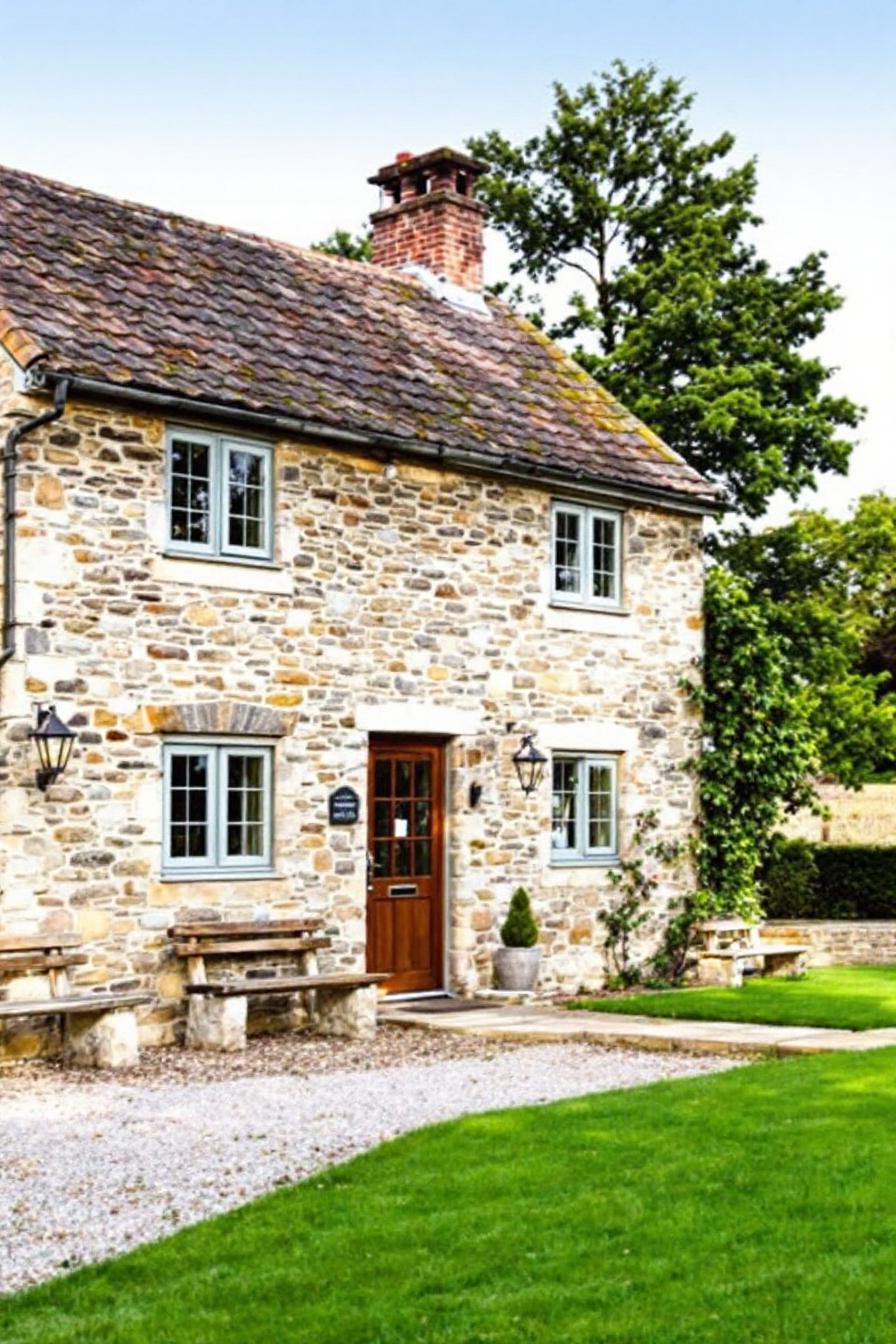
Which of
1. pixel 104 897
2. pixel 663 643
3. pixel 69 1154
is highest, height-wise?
pixel 663 643

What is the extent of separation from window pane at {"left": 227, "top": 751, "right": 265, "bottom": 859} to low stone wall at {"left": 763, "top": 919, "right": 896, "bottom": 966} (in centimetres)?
927

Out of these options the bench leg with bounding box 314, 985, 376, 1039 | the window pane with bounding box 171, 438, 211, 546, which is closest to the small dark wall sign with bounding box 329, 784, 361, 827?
the bench leg with bounding box 314, 985, 376, 1039

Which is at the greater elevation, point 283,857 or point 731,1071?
point 283,857

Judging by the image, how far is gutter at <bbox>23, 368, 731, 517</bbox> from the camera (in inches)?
539

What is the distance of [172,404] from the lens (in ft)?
46.3

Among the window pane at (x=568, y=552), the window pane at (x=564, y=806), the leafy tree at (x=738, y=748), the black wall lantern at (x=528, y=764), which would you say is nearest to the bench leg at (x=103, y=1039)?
the black wall lantern at (x=528, y=764)

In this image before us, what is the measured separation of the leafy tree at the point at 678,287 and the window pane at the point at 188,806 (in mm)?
13770

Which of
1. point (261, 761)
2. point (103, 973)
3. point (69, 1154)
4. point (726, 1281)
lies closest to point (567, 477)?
point (261, 761)

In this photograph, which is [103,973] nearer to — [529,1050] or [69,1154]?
[529,1050]

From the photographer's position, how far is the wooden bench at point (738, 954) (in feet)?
59.9

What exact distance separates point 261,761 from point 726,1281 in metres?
8.86

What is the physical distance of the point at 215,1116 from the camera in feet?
34.8

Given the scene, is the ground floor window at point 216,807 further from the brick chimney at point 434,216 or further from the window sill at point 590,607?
the brick chimney at point 434,216

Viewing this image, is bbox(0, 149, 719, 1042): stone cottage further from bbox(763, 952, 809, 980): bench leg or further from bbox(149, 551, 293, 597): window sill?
bbox(763, 952, 809, 980): bench leg
